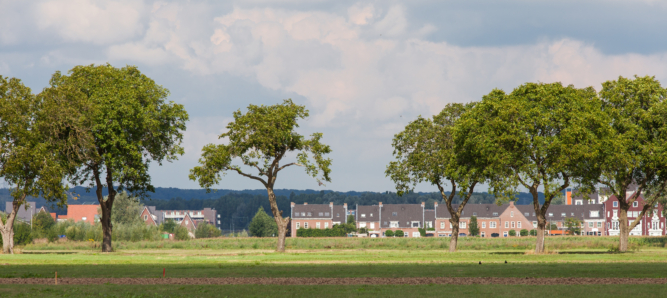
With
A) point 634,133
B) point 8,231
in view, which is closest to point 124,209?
point 8,231

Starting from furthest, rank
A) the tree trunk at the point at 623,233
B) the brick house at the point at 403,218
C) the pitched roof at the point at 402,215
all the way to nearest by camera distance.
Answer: the pitched roof at the point at 402,215
the brick house at the point at 403,218
the tree trunk at the point at 623,233

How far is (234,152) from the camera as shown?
5772 cm

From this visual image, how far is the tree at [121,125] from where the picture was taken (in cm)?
5316

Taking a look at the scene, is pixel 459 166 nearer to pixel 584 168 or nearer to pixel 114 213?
pixel 584 168

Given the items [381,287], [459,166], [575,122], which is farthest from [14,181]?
[575,122]

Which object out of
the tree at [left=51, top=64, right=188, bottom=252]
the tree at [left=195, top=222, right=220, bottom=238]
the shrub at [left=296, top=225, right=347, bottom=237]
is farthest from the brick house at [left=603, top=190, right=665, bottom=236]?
the tree at [left=51, top=64, right=188, bottom=252]

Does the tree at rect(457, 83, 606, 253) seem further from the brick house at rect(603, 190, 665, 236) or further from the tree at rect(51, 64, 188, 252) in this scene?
the brick house at rect(603, 190, 665, 236)

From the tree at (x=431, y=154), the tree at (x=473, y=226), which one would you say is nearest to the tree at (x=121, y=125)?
the tree at (x=431, y=154)

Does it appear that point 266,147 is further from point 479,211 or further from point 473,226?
point 479,211

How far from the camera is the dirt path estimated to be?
2380 centimetres

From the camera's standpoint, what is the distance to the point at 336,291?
827 inches

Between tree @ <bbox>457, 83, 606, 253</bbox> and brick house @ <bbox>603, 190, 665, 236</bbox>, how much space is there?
105 meters

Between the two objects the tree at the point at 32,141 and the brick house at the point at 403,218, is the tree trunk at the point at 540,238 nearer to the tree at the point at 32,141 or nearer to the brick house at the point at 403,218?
the tree at the point at 32,141

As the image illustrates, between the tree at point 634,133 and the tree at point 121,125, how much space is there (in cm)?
3604
